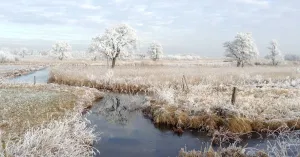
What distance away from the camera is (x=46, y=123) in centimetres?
1315

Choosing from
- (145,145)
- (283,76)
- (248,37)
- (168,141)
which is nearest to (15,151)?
(145,145)

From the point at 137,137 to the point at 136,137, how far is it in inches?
1.8

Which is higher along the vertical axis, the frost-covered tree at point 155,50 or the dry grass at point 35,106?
the frost-covered tree at point 155,50

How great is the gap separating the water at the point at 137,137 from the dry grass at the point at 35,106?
1.81m

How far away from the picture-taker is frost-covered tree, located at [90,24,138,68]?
4522cm

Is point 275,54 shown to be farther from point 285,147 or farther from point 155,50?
point 285,147

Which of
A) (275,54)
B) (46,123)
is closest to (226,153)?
(46,123)

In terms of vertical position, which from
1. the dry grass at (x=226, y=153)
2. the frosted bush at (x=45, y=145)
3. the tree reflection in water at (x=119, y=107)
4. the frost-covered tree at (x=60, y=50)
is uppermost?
the frost-covered tree at (x=60, y=50)

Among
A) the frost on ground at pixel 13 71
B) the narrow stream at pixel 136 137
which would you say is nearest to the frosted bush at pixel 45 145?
the narrow stream at pixel 136 137

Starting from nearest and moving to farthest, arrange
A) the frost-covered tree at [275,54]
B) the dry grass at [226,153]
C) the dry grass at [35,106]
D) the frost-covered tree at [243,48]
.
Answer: the dry grass at [226,153] < the dry grass at [35,106] < the frost-covered tree at [243,48] < the frost-covered tree at [275,54]

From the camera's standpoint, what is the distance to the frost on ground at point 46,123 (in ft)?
28.7

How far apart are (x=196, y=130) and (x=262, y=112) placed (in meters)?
4.02

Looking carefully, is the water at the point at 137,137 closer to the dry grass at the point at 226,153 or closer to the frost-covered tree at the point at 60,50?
the dry grass at the point at 226,153

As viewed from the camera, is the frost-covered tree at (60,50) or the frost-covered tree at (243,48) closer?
the frost-covered tree at (243,48)
